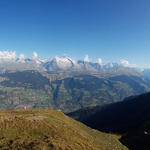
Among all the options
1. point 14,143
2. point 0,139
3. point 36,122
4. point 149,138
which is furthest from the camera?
point 149,138

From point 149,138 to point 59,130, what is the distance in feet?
165

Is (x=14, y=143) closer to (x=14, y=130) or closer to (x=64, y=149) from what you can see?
(x=14, y=130)

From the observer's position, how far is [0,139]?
124 feet

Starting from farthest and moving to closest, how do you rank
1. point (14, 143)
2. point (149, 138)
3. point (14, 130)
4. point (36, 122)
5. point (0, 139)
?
1. point (149, 138)
2. point (36, 122)
3. point (14, 130)
4. point (0, 139)
5. point (14, 143)

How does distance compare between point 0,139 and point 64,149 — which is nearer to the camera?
point 64,149

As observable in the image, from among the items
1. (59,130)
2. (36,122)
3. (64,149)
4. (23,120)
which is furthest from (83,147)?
(23,120)

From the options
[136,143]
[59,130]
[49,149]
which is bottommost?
[136,143]

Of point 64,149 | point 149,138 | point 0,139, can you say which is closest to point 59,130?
point 64,149

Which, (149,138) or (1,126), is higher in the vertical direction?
(1,126)

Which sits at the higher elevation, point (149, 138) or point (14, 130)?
point (14, 130)

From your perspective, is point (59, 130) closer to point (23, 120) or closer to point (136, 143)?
point (23, 120)

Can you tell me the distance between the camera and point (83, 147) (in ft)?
121

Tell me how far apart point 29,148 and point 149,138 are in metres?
62.8

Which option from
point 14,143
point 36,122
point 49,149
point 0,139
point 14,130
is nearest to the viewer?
point 49,149
